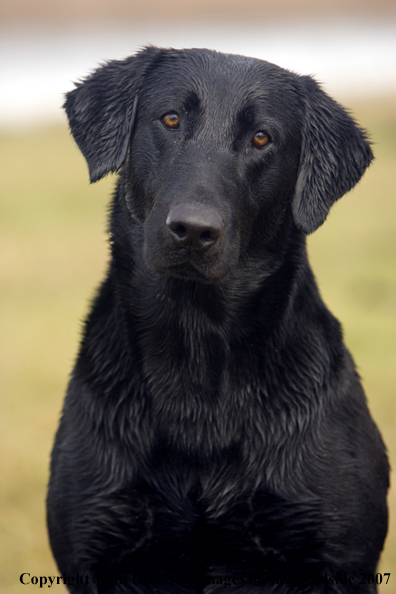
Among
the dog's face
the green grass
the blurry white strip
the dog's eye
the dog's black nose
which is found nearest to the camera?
the dog's black nose

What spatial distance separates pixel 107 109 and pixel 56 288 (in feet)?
18.6

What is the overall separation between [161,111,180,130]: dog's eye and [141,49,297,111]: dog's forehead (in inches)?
2.6

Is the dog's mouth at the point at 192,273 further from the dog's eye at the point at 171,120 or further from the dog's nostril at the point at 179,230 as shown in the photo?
the dog's eye at the point at 171,120

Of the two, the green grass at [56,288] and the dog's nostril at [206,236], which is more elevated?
the dog's nostril at [206,236]

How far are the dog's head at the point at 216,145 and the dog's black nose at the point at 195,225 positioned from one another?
19mm

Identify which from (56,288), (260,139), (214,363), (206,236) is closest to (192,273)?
(206,236)

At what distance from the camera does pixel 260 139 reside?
3.05 metres

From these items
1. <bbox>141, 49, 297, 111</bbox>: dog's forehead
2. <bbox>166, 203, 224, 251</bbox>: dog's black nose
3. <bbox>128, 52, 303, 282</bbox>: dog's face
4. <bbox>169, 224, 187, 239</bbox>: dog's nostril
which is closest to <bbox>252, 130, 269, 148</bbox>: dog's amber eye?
<bbox>128, 52, 303, 282</bbox>: dog's face

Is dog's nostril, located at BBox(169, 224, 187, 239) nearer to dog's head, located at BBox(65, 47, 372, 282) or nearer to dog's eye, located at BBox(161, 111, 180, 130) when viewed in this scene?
dog's head, located at BBox(65, 47, 372, 282)

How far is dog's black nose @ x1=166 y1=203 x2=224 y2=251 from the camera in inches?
105

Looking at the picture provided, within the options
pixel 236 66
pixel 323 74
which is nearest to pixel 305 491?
pixel 236 66

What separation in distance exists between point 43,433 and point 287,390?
2669 millimetres

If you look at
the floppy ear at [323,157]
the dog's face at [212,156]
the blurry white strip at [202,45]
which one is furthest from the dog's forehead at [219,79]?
the blurry white strip at [202,45]

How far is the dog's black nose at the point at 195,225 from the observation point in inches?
105
